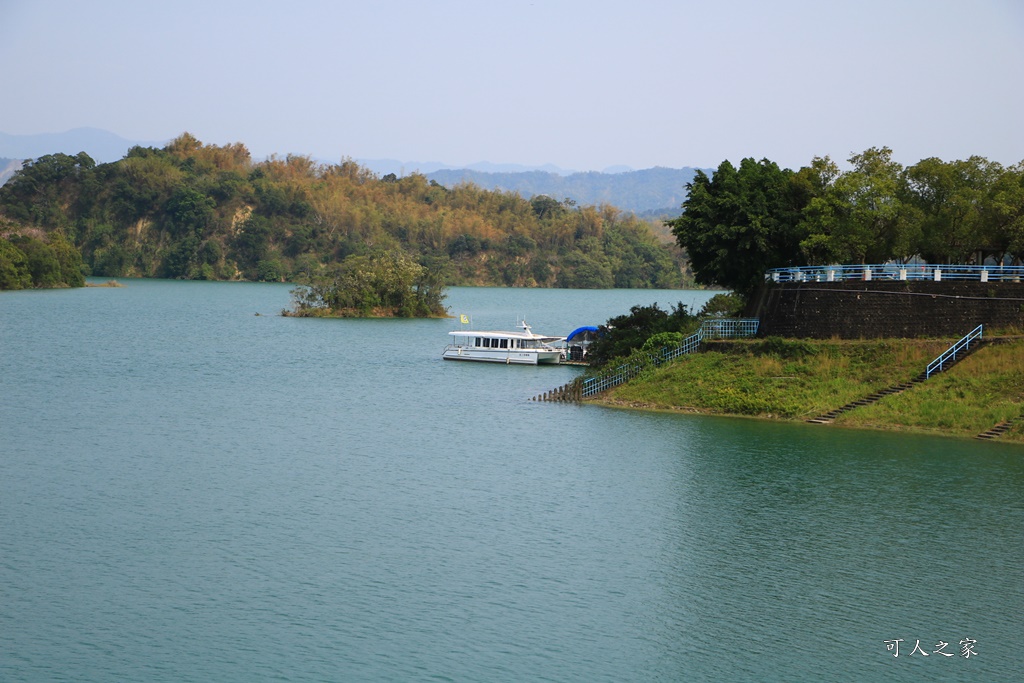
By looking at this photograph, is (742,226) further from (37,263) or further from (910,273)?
(37,263)

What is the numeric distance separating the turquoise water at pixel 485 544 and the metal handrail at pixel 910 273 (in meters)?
8.47

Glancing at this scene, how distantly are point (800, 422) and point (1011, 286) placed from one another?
1030 centimetres

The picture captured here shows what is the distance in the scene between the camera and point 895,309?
48156mm

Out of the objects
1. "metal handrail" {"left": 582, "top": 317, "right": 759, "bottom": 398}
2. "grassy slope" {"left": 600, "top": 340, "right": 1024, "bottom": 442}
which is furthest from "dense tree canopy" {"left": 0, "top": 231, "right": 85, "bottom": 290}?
"grassy slope" {"left": 600, "top": 340, "right": 1024, "bottom": 442}

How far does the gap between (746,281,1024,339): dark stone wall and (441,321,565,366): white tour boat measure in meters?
22.9

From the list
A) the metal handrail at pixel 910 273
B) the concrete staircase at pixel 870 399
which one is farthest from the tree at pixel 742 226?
the concrete staircase at pixel 870 399

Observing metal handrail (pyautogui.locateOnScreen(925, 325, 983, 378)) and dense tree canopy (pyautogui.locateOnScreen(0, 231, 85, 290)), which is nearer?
metal handrail (pyautogui.locateOnScreen(925, 325, 983, 378))

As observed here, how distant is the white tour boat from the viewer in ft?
237

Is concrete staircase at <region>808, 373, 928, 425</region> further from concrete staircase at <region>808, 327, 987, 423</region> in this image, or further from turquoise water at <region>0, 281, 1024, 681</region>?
turquoise water at <region>0, 281, 1024, 681</region>

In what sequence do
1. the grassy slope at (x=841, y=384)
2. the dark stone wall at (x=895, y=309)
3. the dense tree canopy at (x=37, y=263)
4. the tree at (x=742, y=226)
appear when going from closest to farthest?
1. the grassy slope at (x=841, y=384)
2. the dark stone wall at (x=895, y=309)
3. the tree at (x=742, y=226)
4. the dense tree canopy at (x=37, y=263)

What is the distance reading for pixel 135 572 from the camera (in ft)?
91.5

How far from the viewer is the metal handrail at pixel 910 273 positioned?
4800 cm

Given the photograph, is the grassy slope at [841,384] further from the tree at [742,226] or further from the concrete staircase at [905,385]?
the tree at [742,226]

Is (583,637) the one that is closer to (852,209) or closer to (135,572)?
(135,572)
